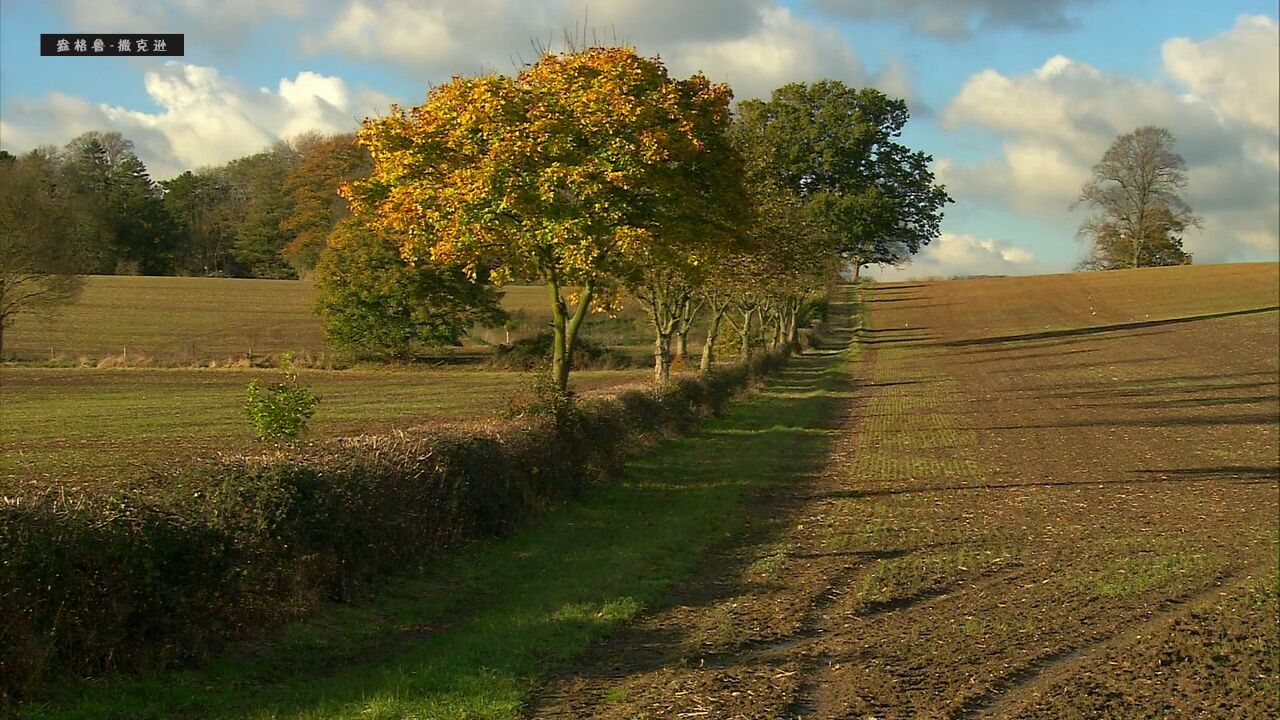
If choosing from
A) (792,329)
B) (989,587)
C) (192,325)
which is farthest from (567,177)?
(192,325)

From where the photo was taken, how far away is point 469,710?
22.7 feet

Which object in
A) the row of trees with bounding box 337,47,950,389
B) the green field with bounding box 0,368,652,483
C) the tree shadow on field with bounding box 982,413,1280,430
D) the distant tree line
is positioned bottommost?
the tree shadow on field with bounding box 982,413,1280,430

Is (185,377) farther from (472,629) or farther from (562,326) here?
(472,629)

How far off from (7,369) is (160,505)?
3840 cm

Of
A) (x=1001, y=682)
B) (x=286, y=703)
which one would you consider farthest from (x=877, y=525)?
(x=286, y=703)

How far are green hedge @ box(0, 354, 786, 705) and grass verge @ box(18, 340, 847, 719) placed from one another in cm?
25

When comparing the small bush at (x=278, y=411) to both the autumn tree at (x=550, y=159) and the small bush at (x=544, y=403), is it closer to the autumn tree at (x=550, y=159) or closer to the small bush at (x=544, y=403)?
the small bush at (x=544, y=403)

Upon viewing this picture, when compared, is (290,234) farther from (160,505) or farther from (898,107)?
(160,505)

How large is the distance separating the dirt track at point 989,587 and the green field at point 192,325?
102 ft

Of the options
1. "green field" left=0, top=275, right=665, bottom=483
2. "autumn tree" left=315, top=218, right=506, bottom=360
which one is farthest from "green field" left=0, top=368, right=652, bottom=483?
"autumn tree" left=315, top=218, right=506, bottom=360

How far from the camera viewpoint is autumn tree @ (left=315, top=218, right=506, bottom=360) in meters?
48.3

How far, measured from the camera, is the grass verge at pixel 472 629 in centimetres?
698

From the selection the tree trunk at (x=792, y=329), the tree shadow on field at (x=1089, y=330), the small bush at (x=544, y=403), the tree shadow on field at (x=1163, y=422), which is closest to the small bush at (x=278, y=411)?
the small bush at (x=544, y=403)

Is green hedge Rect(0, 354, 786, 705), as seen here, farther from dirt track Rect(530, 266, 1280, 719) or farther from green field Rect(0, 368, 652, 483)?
dirt track Rect(530, 266, 1280, 719)
